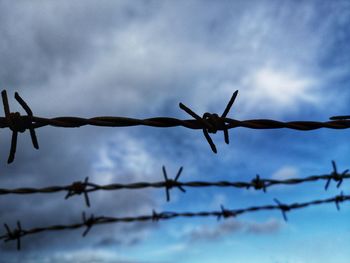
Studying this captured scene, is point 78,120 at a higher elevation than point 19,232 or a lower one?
higher

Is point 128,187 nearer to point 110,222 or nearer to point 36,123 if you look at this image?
point 110,222

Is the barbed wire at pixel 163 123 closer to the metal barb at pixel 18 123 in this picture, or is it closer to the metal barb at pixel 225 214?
the metal barb at pixel 18 123

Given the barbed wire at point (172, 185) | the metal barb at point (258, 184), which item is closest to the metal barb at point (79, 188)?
the barbed wire at point (172, 185)

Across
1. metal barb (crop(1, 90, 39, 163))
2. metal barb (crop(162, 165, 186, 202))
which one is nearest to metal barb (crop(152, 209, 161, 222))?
metal barb (crop(162, 165, 186, 202))

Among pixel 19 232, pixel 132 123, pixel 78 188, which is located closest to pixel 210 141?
pixel 132 123

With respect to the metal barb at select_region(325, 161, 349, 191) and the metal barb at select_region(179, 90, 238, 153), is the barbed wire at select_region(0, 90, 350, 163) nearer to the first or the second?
the metal barb at select_region(179, 90, 238, 153)

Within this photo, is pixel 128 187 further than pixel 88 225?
No

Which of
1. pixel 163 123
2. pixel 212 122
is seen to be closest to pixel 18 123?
pixel 163 123

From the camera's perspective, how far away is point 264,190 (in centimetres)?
351

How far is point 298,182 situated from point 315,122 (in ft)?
4.68

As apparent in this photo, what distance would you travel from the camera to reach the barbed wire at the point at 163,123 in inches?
71.1

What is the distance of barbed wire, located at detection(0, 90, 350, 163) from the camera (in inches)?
71.1

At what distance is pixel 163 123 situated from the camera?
1985 mm

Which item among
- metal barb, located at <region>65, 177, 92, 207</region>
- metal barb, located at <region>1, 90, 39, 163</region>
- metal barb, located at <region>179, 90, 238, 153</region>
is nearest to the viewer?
metal barb, located at <region>1, 90, 39, 163</region>
